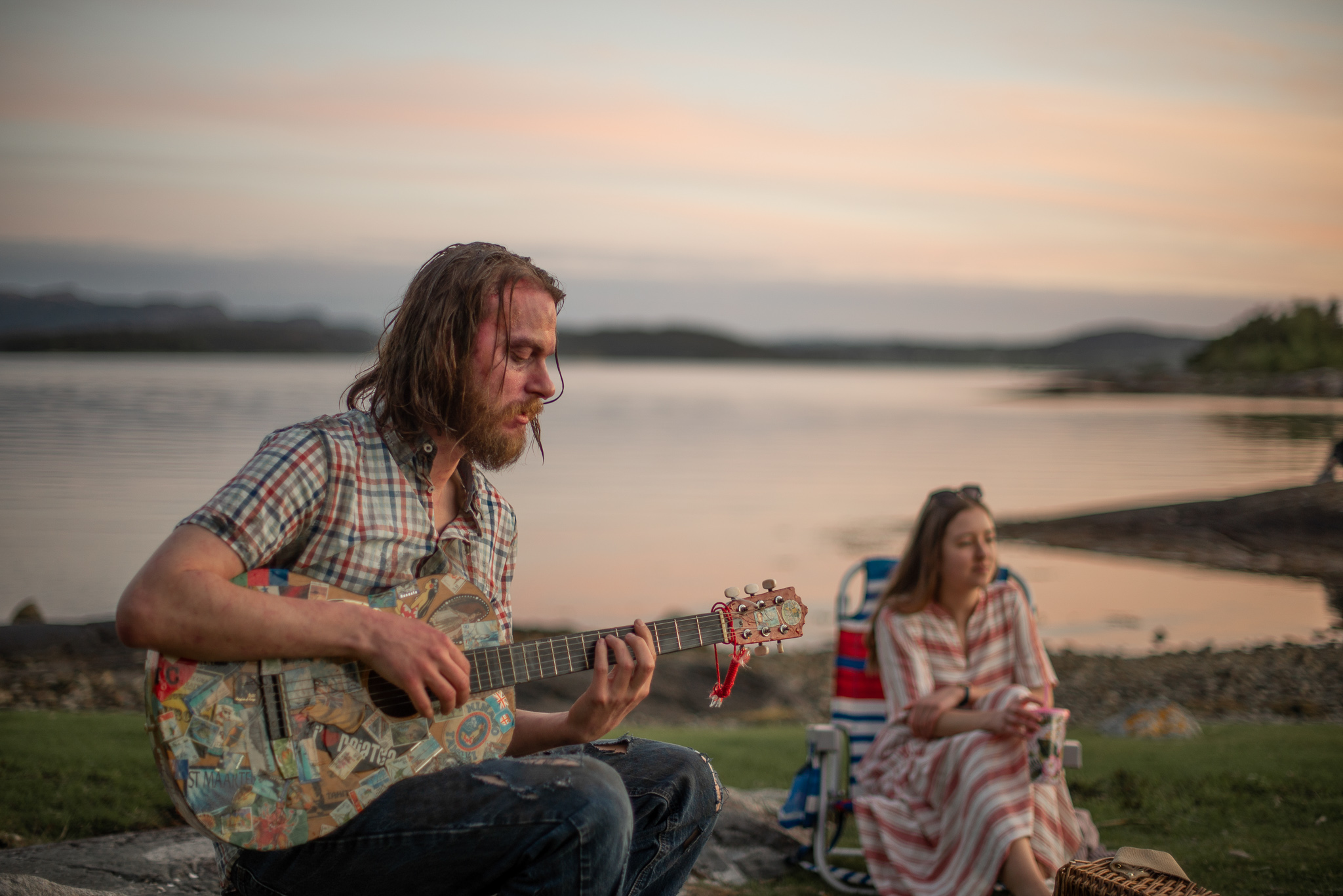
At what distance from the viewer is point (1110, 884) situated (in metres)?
2.74

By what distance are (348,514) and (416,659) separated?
41 cm

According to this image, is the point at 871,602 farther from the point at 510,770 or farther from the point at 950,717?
the point at 510,770

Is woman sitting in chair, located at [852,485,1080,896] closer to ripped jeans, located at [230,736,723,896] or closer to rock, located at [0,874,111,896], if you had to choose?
ripped jeans, located at [230,736,723,896]

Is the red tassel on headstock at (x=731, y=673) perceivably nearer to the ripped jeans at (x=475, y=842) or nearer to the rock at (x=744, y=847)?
the ripped jeans at (x=475, y=842)

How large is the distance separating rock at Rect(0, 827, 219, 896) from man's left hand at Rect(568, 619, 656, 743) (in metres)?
1.86

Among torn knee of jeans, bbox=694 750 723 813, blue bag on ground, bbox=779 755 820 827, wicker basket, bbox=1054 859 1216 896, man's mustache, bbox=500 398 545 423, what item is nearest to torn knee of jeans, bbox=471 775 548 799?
torn knee of jeans, bbox=694 750 723 813

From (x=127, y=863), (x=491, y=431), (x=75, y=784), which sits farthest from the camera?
(x=75, y=784)

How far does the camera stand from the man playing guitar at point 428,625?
7.58 feet

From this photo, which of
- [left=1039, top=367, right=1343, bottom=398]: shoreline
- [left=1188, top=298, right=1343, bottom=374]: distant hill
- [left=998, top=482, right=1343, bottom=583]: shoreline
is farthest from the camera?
[left=1039, top=367, right=1343, bottom=398]: shoreline

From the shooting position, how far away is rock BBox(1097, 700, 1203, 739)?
743 centimetres

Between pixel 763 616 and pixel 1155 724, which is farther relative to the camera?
pixel 1155 724

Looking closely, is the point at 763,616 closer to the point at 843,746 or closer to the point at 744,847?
the point at 744,847

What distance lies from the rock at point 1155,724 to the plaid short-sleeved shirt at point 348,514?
6.23 m

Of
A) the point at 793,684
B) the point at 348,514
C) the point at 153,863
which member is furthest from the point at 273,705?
the point at 793,684
